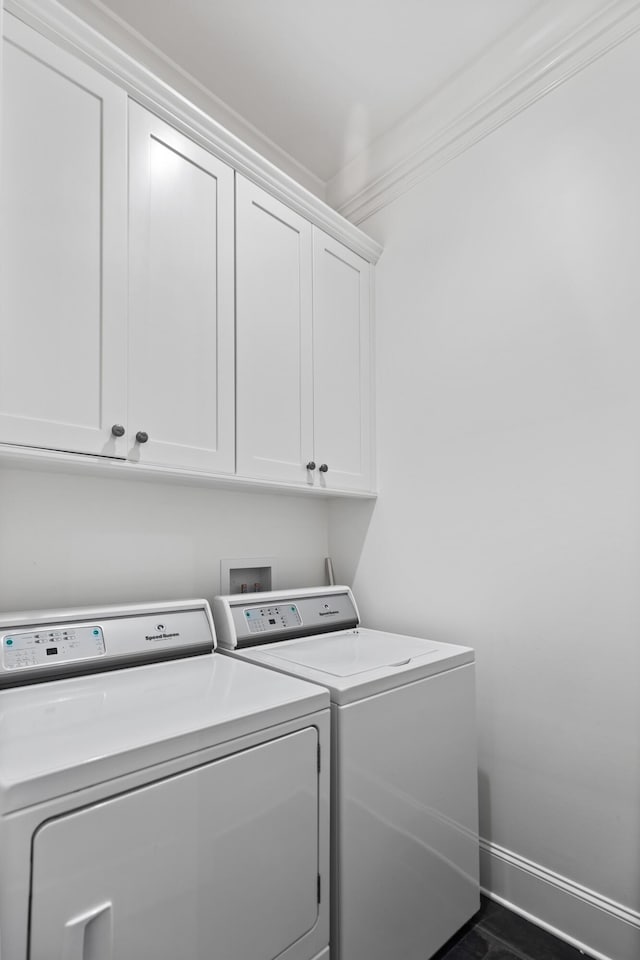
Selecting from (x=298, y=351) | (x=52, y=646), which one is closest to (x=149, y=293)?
(x=298, y=351)

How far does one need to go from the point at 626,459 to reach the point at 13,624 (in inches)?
66.2

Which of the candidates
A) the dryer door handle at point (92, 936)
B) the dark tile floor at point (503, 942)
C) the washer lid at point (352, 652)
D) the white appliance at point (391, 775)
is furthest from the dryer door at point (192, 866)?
the dark tile floor at point (503, 942)

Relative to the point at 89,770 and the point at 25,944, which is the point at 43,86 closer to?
the point at 89,770

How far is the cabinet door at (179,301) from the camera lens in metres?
1.41

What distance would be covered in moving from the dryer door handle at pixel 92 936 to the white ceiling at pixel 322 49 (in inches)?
91.0

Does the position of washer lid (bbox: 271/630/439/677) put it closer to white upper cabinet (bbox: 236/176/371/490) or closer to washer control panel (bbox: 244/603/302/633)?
washer control panel (bbox: 244/603/302/633)

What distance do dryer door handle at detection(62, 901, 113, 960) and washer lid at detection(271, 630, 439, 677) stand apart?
26.1 inches

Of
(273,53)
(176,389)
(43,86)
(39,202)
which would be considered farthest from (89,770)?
(273,53)

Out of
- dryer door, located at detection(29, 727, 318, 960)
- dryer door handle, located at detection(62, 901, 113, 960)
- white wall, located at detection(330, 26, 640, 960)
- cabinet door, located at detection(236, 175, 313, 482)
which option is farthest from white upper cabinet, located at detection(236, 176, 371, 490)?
dryer door handle, located at detection(62, 901, 113, 960)

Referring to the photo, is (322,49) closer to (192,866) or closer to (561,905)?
(192,866)

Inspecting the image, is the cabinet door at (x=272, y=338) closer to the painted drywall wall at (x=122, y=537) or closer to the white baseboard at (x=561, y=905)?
the painted drywall wall at (x=122, y=537)

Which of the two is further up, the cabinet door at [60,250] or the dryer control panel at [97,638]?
the cabinet door at [60,250]

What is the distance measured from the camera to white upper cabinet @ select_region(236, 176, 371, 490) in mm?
1695

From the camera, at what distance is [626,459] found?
4.95 feet
